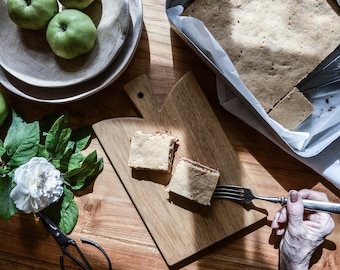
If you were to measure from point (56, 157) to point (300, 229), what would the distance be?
0.54 metres

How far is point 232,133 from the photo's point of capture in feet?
3.92

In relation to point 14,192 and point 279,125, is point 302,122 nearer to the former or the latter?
point 279,125

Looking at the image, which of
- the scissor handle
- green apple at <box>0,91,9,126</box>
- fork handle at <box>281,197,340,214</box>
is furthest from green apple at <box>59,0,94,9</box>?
fork handle at <box>281,197,340,214</box>

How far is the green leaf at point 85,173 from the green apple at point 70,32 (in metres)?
0.23

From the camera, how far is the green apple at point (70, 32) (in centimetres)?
109

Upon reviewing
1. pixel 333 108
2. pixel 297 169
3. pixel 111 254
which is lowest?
pixel 111 254

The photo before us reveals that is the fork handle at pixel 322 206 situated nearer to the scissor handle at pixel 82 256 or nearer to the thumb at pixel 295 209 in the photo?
the thumb at pixel 295 209

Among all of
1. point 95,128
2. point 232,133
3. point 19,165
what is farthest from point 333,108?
point 19,165

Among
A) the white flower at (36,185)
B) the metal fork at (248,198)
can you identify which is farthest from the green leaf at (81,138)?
the metal fork at (248,198)

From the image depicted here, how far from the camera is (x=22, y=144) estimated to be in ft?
3.73

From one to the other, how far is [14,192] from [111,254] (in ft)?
0.87

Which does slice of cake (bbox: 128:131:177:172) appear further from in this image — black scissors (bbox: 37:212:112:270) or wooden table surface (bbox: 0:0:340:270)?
black scissors (bbox: 37:212:112:270)

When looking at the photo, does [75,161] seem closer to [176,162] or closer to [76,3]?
[176,162]

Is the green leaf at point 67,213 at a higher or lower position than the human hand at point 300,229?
lower
